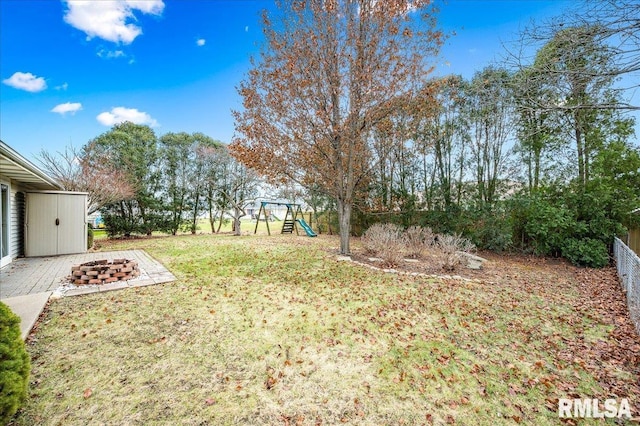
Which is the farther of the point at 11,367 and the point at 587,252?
the point at 587,252

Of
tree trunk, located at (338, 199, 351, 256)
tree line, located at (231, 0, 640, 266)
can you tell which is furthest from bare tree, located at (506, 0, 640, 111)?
tree trunk, located at (338, 199, 351, 256)

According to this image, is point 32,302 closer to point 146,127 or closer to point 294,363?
point 294,363

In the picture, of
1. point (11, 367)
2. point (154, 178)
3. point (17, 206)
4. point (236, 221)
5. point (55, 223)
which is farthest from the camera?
point (236, 221)

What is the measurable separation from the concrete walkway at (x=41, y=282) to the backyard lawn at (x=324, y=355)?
22cm

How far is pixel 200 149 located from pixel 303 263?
1098 cm

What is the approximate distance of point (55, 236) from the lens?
7.99 meters

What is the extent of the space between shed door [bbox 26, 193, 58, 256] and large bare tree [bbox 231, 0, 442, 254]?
5.89 meters

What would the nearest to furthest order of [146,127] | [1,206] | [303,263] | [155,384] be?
[155,384], [1,206], [303,263], [146,127]

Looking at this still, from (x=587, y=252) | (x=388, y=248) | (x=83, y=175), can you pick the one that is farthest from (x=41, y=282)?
(x=587, y=252)

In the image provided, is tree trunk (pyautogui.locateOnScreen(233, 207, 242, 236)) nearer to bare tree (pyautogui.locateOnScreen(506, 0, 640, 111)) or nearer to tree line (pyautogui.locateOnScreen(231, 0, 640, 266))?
tree line (pyautogui.locateOnScreen(231, 0, 640, 266))

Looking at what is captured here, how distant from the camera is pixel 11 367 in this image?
5.66ft

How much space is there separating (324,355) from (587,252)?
884cm

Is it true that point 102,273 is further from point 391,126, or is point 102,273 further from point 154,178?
point 154,178

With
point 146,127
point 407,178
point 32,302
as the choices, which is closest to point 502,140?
point 407,178
